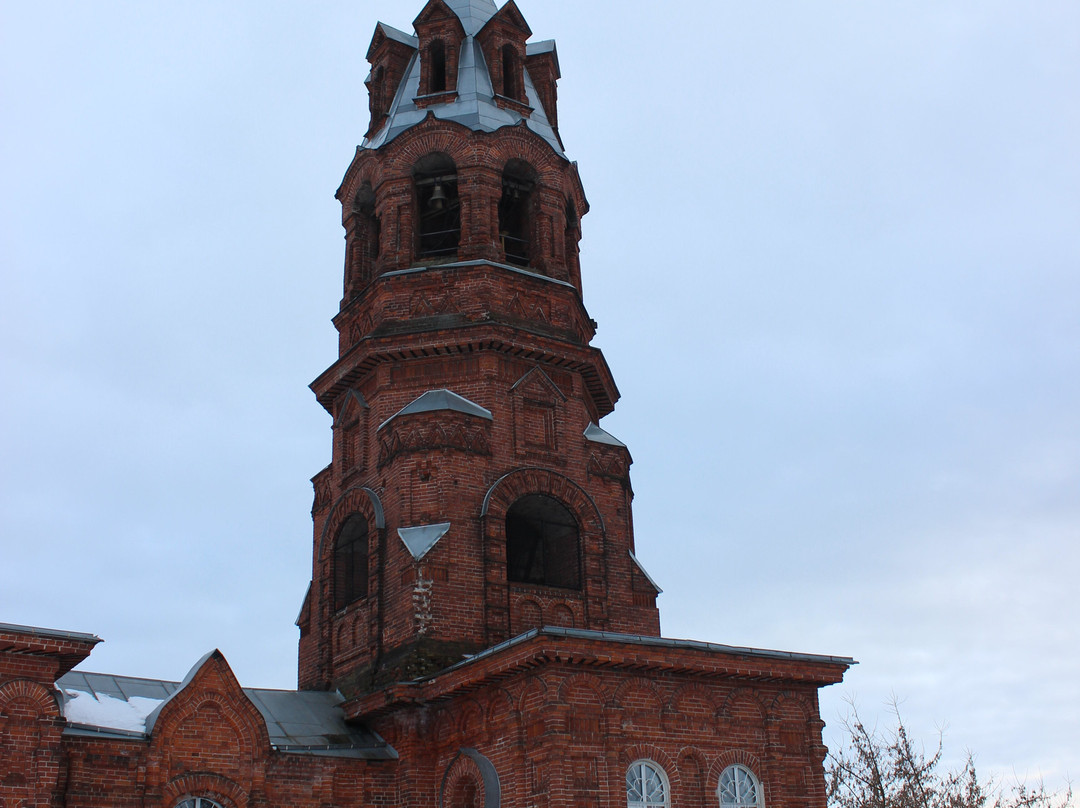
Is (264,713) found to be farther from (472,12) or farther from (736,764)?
(472,12)

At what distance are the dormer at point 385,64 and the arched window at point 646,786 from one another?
1473 cm

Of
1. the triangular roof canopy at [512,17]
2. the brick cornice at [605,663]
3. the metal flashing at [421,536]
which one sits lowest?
the brick cornice at [605,663]

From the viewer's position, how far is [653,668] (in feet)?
50.8

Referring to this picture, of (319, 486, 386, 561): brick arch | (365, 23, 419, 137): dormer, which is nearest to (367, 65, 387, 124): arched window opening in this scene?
(365, 23, 419, 137): dormer

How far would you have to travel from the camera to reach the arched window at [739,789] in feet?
51.7

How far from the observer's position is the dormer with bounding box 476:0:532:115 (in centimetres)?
2403

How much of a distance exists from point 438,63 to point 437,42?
17.4 inches

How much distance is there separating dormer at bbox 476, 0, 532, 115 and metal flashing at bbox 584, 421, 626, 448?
7083 mm

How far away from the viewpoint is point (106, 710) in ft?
51.9

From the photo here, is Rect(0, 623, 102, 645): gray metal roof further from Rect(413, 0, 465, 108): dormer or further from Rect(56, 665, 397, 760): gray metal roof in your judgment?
Rect(413, 0, 465, 108): dormer

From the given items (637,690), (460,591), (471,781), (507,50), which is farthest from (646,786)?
(507,50)

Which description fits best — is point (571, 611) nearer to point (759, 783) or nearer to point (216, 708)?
point (759, 783)

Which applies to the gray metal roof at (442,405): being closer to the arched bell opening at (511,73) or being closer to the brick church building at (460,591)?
the brick church building at (460,591)

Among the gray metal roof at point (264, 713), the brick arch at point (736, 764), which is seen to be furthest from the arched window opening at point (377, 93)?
the brick arch at point (736, 764)
